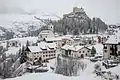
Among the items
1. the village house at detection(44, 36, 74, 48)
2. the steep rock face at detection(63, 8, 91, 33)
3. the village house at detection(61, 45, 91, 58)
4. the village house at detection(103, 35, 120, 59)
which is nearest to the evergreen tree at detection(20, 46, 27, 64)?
the village house at detection(44, 36, 74, 48)

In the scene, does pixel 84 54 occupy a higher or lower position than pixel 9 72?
higher

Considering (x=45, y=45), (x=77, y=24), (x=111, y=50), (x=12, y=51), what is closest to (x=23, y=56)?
(x=12, y=51)

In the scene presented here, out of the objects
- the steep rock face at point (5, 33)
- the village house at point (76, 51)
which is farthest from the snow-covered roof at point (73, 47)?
the steep rock face at point (5, 33)

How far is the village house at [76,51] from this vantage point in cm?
226

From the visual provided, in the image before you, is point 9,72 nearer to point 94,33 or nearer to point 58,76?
point 58,76

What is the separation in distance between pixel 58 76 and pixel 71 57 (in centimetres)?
25

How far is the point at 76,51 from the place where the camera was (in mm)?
2271

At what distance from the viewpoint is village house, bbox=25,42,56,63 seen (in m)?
2.16

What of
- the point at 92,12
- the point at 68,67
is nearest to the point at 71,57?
the point at 68,67

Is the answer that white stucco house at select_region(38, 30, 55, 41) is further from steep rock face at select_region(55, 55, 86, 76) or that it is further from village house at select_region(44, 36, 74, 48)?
steep rock face at select_region(55, 55, 86, 76)

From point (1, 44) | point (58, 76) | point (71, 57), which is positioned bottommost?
point (58, 76)

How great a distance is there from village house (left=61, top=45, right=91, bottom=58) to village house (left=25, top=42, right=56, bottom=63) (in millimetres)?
119

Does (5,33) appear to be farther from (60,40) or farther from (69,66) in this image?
(69,66)

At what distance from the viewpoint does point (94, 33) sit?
2.38 m
